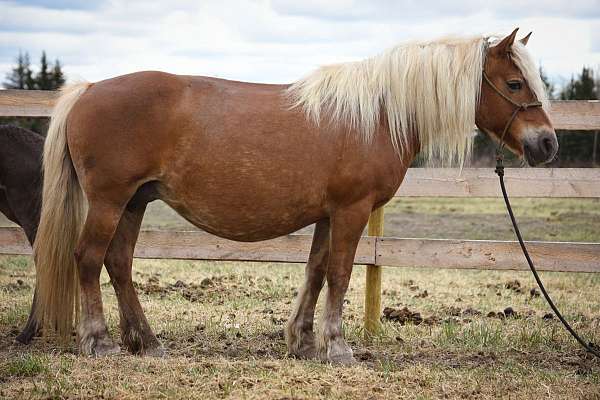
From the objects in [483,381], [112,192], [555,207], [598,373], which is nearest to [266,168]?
[112,192]

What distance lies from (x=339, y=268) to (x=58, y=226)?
1.87 meters

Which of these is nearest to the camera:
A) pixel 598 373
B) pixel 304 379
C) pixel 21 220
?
pixel 304 379

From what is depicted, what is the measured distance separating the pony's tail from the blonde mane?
5.05 ft

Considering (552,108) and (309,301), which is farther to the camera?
(552,108)

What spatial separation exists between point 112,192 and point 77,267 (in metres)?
0.58

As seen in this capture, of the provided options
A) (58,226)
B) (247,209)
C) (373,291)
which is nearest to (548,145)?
(373,291)

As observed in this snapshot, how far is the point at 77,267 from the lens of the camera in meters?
4.63

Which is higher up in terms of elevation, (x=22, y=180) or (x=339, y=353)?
(x=22, y=180)

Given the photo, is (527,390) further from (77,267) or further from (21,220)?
(21,220)

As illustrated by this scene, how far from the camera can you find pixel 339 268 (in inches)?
182

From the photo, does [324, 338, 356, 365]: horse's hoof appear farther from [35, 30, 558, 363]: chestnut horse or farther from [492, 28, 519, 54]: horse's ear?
[492, 28, 519, 54]: horse's ear

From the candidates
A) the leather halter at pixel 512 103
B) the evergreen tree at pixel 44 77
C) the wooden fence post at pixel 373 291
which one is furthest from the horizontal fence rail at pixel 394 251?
the evergreen tree at pixel 44 77

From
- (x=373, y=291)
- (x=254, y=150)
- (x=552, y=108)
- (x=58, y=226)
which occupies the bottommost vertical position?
(x=373, y=291)

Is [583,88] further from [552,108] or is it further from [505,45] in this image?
[505,45]
